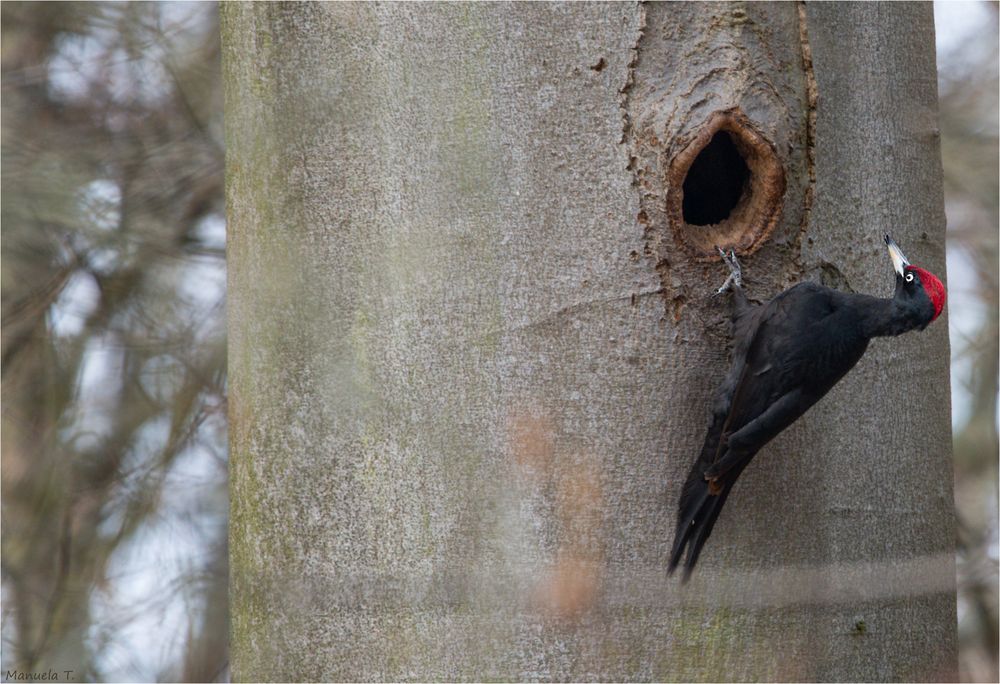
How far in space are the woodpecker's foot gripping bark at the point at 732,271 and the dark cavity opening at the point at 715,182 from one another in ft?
0.44

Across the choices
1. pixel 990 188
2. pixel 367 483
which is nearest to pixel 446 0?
pixel 367 483

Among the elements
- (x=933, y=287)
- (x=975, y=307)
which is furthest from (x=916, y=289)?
(x=975, y=307)

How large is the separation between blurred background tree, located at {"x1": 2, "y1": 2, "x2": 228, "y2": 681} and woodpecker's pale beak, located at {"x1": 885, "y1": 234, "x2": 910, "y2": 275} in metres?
2.31

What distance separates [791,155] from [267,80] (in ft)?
2.53

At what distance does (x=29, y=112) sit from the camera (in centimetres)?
341

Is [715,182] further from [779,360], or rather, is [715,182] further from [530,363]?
[530,363]

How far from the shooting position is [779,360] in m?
1.69

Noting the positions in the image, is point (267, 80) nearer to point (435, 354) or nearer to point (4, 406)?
point (435, 354)

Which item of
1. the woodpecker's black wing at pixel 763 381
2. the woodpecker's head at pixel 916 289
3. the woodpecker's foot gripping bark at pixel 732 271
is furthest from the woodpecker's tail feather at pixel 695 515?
the woodpecker's head at pixel 916 289

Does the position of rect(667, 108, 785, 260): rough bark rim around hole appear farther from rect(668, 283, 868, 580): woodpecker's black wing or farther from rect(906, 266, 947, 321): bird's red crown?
rect(906, 266, 947, 321): bird's red crown

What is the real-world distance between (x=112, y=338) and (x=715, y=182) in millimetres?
2323

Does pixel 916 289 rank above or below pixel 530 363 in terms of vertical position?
above

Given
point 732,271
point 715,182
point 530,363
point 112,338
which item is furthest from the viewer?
point 112,338

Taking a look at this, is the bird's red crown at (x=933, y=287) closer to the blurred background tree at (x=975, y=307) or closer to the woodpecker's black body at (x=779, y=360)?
the woodpecker's black body at (x=779, y=360)
